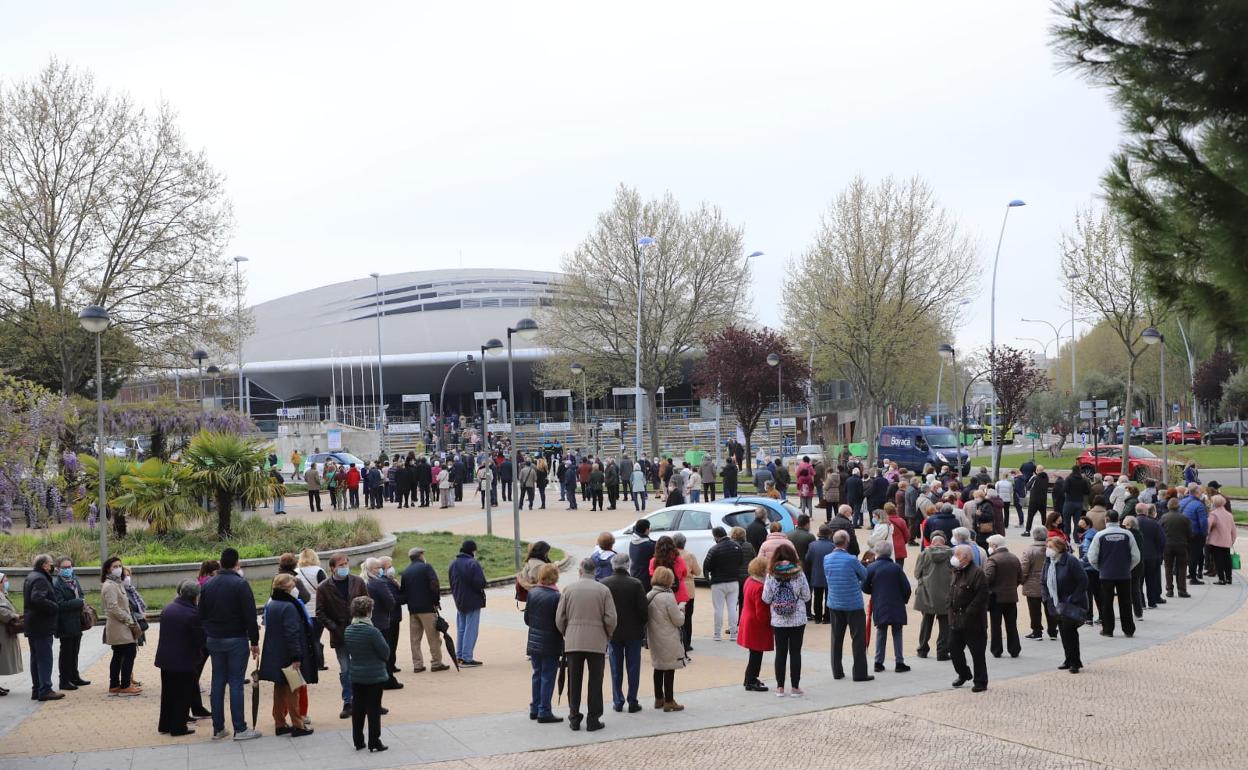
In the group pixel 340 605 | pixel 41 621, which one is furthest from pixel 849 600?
pixel 41 621

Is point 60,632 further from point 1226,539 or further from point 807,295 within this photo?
point 807,295

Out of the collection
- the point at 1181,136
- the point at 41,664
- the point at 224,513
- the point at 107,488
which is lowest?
the point at 41,664

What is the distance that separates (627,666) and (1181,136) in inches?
246

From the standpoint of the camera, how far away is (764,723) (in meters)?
10.1

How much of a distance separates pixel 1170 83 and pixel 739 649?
8.46 m

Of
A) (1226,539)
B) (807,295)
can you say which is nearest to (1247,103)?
(1226,539)

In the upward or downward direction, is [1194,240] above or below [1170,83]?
below

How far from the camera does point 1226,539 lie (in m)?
18.5

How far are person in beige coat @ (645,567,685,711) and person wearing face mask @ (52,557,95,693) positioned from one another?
559cm

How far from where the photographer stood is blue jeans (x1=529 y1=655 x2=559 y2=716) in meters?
10.3

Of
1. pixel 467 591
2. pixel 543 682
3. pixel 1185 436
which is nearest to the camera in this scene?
pixel 543 682

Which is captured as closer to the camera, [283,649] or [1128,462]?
[283,649]

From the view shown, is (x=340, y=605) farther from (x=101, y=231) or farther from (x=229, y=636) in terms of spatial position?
(x=101, y=231)

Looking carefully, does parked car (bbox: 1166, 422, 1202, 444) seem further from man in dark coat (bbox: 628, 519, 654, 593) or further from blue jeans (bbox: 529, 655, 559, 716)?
blue jeans (bbox: 529, 655, 559, 716)
